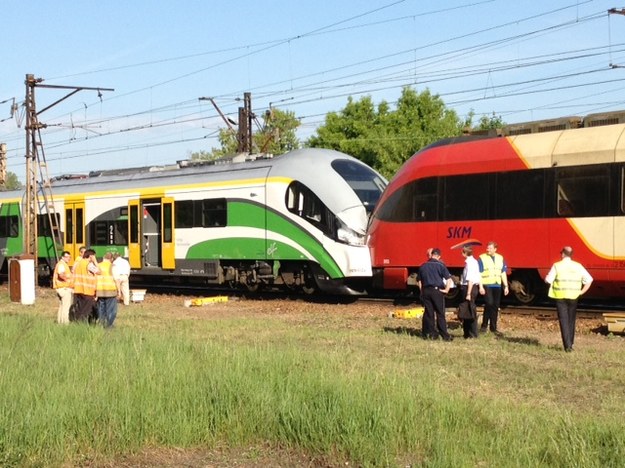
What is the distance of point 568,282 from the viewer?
560 inches

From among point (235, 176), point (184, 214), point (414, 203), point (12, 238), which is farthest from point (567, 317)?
point (12, 238)

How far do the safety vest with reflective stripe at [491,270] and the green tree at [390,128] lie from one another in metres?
36.5

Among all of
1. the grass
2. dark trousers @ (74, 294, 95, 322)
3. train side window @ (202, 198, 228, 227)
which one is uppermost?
train side window @ (202, 198, 228, 227)

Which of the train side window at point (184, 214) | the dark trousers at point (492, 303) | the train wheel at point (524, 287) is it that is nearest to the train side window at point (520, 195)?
the train wheel at point (524, 287)

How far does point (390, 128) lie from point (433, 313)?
42.6 m

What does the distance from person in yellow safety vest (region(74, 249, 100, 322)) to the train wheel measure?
28.7 ft

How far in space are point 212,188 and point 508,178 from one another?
31.1ft

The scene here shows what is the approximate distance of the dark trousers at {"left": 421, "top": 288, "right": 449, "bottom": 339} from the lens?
1561 centimetres

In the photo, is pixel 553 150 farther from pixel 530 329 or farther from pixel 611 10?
pixel 611 10

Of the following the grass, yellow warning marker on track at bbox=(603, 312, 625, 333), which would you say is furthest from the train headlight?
the grass

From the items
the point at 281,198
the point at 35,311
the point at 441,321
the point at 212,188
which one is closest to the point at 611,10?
the point at 281,198

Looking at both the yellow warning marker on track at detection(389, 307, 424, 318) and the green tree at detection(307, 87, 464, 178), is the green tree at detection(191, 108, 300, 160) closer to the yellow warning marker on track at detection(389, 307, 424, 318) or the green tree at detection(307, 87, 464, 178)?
the green tree at detection(307, 87, 464, 178)

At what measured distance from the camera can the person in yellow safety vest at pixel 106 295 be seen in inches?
690

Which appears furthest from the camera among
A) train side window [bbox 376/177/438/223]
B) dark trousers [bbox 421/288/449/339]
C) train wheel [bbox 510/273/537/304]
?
train side window [bbox 376/177/438/223]
